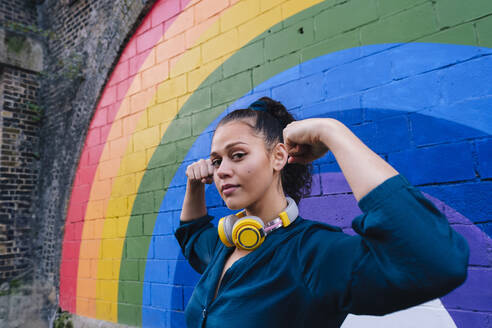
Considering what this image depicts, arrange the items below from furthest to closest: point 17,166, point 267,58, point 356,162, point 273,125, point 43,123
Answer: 1. point 43,123
2. point 17,166
3. point 267,58
4. point 273,125
5. point 356,162

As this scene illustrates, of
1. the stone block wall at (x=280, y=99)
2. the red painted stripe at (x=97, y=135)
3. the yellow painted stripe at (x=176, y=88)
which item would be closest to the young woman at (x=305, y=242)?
the stone block wall at (x=280, y=99)

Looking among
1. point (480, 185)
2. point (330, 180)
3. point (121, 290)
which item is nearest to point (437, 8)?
point (480, 185)

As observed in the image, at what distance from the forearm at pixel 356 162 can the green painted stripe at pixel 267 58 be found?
4.27 ft

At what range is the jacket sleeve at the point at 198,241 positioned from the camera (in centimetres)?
172

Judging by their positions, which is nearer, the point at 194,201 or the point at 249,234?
the point at 249,234

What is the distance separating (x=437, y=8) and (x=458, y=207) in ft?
3.72

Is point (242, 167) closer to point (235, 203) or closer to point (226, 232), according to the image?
point (235, 203)

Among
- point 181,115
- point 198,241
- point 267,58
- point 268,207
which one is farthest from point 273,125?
point 181,115

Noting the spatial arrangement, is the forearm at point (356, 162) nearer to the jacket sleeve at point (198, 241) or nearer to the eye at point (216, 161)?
the eye at point (216, 161)

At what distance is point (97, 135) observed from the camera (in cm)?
404

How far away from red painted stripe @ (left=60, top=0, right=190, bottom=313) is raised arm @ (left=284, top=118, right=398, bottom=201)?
2914 mm

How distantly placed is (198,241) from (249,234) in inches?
23.3

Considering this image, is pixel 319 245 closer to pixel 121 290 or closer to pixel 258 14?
pixel 258 14

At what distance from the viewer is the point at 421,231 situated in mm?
816
